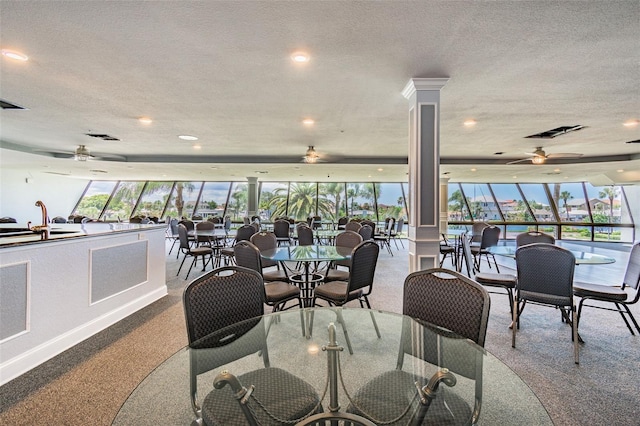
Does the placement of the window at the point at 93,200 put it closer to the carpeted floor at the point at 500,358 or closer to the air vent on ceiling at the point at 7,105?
the air vent on ceiling at the point at 7,105

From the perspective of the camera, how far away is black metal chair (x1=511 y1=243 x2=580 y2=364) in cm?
238

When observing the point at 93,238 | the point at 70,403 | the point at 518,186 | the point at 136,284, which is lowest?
the point at 70,403

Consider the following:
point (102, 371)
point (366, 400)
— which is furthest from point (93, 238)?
point (366, 400)

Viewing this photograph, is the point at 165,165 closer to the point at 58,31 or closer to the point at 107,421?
the point at 58,31

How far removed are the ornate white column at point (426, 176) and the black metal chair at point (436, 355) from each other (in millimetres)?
1151

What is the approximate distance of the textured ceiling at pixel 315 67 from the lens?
1.80m

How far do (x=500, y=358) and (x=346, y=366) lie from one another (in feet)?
4.29

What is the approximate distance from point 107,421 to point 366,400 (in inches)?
60.3

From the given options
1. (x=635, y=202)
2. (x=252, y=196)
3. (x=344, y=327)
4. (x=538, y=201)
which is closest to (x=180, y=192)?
(x=252, y=196)

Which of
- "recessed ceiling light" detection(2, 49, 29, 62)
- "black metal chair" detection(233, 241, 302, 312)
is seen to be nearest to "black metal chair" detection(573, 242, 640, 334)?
"black metal chair" detection(233, 241, 302, 312)

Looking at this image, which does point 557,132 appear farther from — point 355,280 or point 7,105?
point 7,105

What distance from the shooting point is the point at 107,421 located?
163 cm

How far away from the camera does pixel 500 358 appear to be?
234cm

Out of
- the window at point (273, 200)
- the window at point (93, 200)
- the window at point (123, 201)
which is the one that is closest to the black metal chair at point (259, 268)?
the window at point (273, 200)
